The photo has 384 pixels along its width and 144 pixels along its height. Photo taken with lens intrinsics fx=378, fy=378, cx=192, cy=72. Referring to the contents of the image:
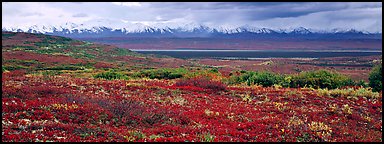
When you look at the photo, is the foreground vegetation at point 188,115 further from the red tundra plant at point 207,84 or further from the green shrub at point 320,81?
the green shrub at point 320,81

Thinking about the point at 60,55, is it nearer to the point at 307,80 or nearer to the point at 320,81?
the point at 307,80

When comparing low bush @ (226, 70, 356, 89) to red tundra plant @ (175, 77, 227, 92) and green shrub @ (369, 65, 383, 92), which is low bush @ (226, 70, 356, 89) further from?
red tundra plant @ (175, 77, 227, 92)

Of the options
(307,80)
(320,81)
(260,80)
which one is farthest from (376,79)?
(260,80)

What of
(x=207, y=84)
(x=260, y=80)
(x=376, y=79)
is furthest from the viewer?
(x=260, y=80)

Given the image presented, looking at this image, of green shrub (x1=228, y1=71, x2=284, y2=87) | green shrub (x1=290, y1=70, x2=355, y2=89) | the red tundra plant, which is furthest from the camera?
green shrub (x1=228, y1=71, x2=284, y2=87)

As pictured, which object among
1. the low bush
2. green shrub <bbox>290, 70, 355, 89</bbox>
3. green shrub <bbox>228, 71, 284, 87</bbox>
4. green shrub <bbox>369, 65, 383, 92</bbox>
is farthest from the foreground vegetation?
green shrub <bbox>228, 71, 284, 87</bbox>

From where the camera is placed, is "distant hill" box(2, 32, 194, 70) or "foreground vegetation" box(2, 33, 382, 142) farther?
"distant hill" box(2, 32, 194, 70)

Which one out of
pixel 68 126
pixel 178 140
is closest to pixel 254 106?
pixel 178 140

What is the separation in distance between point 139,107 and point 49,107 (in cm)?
385

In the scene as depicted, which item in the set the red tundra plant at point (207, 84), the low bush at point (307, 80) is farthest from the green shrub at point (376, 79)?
the red tundra plant at point (207, 84)

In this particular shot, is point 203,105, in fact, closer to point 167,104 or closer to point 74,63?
point 167,104

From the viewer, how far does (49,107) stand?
1631cm

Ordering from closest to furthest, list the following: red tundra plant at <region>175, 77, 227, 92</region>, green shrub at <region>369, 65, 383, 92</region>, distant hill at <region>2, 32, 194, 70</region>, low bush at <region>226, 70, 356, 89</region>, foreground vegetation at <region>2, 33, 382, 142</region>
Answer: foreground vegetation at <region>2, 33, 382, 142</region>, red tundra plant at <region>175, 77, 227, 92</region>, green shrub at <region>369, 65, 383, 92</region>, low bush at <region>226, 70, 356, 89</region>, distant hill at <region>2, 32, 194, 70</region>

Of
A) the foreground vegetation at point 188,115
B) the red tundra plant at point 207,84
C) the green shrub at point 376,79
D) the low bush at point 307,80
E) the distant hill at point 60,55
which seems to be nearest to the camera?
the foreground vegetation at point 188,115
